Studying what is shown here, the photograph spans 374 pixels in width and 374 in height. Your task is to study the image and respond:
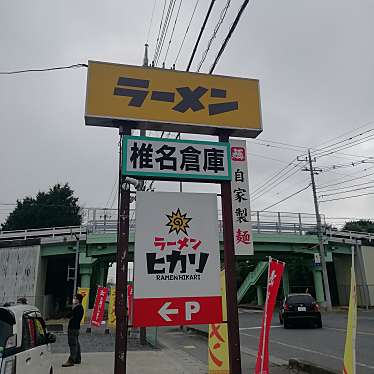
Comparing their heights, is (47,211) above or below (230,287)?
above

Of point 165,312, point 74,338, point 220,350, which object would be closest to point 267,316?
point 220,350

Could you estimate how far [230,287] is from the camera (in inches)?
234

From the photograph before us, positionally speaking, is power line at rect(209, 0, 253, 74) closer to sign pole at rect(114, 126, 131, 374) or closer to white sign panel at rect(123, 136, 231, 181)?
white sign panel at rect(123, 136, 231, 181)

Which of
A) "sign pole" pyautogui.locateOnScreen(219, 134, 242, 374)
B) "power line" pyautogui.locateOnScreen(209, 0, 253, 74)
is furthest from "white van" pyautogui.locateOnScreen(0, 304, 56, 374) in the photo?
"power line" pyautogui.locateOnScreen(209, 0, 253, 74)

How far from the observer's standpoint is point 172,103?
21.2 ft

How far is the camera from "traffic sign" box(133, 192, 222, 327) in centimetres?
542

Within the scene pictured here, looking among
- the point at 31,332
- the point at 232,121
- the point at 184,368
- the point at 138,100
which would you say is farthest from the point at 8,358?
the point at 184,368

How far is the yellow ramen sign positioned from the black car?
13006mm

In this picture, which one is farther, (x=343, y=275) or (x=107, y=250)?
(x=343, y=275)

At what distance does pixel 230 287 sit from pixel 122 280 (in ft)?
5.22

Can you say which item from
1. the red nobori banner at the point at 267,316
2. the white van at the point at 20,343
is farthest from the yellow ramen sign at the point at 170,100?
the white van at the point at 20,343

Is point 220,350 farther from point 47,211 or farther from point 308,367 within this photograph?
point 47,211

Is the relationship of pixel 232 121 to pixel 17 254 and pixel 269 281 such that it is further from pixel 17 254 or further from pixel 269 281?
pixel 17 254

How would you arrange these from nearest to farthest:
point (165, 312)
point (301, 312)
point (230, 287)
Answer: point (165, 312)
point (230, 287)
point (301, 312)
